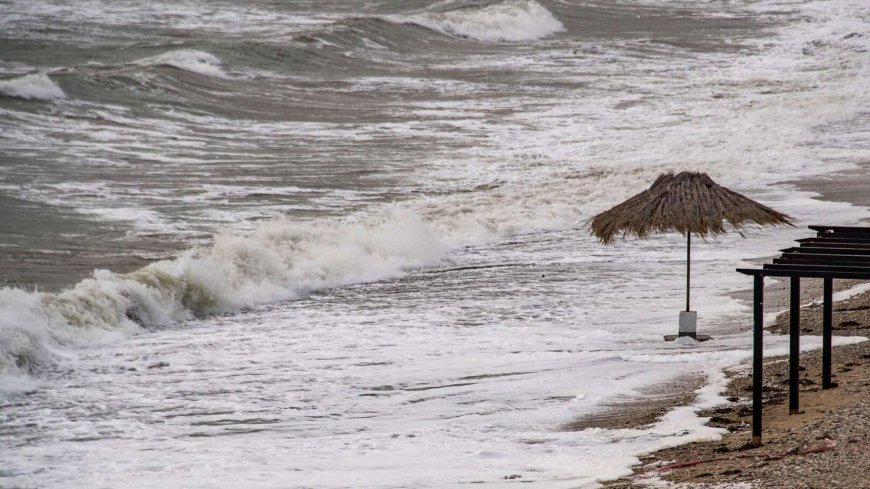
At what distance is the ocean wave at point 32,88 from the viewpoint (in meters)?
25.2

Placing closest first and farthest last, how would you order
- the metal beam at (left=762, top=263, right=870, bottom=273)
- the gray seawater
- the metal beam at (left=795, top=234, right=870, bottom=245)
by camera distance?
the metal beam at (left=762, top=263, right=870, bottom=273) → the metal beam at (left=795, top=234, right=870, bottom=245) → the gray seawater

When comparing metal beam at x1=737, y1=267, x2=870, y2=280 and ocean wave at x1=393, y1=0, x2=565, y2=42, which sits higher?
ocean wave at x1=393, y1=0, x2=565, y2=42

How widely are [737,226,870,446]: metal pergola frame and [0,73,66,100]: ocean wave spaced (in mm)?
18923

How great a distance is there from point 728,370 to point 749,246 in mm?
5761

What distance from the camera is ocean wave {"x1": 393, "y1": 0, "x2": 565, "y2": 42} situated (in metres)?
41.8

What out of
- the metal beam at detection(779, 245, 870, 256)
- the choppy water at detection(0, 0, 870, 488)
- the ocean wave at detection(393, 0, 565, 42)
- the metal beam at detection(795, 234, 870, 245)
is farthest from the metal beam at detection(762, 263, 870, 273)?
the ocean wave at detection(393, 0, 565, 42)

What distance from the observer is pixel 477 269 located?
1508cm

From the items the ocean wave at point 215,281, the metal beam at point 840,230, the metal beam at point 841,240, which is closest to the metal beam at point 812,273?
the metal beam at point 841,240

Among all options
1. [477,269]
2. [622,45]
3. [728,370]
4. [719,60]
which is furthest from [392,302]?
[622,45]

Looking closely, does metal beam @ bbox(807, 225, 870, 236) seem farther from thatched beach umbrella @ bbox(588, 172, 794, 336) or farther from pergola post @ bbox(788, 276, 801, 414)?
thatched beach umbrella @ bbox(588, 172, 794, 336)

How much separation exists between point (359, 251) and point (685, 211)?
16.1ft

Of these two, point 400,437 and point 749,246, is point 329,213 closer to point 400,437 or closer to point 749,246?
point 749,246

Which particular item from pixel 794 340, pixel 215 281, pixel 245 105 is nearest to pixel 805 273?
pixel 794 340

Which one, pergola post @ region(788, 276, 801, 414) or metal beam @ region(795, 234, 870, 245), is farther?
metal beam @ region(795, 234, 870, 245)
